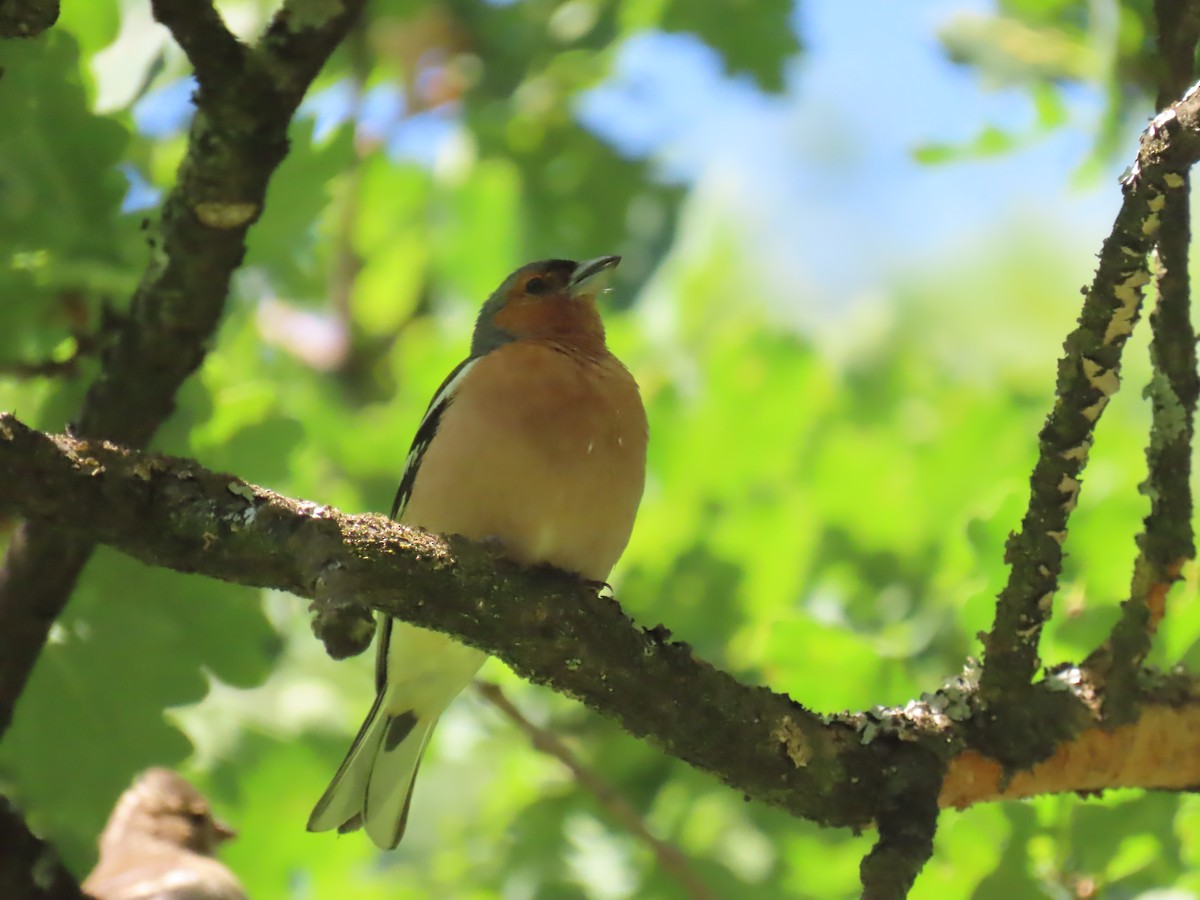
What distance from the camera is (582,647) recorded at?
10.7ft

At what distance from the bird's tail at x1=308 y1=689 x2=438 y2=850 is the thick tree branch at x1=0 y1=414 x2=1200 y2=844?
72.5 inches

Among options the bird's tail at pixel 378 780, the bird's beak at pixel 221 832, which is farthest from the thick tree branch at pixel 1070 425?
the bird's beak at pixel 221 832

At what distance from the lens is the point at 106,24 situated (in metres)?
4.53

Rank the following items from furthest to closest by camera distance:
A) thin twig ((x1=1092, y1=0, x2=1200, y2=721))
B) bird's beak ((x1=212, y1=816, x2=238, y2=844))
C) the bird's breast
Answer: bird's beak ((x1=212, y1=816, x2=238, y2=844)), the bird's breast, thin twig ((x1=1092, y1=0, x2=1200, y2=721))

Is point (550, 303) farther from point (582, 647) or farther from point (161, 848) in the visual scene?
point (582, 647)

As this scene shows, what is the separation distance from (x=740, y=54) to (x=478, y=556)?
4.28 meters

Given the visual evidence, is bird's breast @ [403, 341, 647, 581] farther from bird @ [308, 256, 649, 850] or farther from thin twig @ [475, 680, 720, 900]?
thin twig @ [475, 680, 720, 900]

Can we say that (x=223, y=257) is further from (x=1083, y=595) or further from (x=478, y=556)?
(x=1083, y=595)

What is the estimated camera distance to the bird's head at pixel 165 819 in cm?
464

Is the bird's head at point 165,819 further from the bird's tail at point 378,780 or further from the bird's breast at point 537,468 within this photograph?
the bird's breast at point 537,468

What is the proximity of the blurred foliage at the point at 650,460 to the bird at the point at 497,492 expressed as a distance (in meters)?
0.52

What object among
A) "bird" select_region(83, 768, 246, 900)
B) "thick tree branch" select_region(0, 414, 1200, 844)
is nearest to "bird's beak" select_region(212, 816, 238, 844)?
"bird" select_region(83, 768, 246, 900)

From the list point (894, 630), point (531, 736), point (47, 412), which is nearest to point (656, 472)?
point (894, 630)

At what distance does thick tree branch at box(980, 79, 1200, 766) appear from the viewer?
2.97 metres
